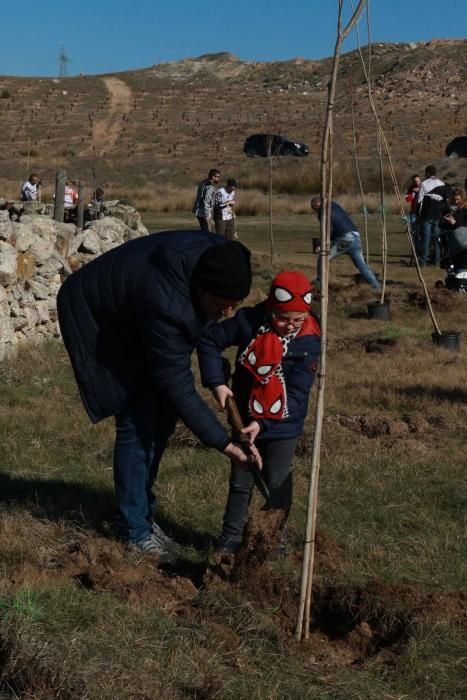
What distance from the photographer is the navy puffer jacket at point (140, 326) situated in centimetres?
417

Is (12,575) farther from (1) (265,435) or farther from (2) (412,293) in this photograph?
(2) (412,293)

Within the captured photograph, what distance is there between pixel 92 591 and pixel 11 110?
69537mm

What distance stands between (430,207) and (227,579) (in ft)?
45.2

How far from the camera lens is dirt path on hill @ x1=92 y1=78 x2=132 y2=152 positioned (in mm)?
59188

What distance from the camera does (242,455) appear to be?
4332 mm

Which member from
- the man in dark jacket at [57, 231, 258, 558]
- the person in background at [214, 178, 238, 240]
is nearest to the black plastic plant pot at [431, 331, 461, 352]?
the man in dark jacket at [57, 231, 258, 558]

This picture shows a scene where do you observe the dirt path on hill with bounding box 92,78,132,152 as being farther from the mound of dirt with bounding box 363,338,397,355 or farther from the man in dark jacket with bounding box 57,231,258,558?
the man in dark jacket with bounding box 57,231,258,558

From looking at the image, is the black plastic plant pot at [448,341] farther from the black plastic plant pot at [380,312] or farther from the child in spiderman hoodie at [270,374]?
the child in spiderman hoodie at [270,374]

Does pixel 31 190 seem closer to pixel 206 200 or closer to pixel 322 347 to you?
pixel 206 200

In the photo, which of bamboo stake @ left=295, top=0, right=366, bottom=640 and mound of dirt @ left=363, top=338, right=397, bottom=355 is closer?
bamboo stake @ left=295, top=0, right=366, bottom=640

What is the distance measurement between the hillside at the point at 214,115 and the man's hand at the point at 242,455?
31466 mm

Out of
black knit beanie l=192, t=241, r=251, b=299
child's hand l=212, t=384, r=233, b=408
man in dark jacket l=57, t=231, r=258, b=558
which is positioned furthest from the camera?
child's hand l=212, t=384, r=233, b=408

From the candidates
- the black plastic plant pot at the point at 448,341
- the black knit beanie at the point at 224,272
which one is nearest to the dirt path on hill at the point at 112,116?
the black plastic plant pot at the point at 448,341

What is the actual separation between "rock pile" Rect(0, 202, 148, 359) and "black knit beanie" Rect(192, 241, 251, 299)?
19.2ft
